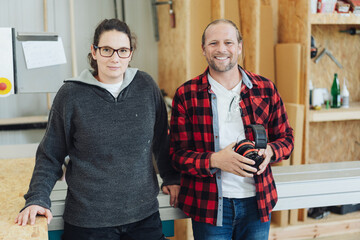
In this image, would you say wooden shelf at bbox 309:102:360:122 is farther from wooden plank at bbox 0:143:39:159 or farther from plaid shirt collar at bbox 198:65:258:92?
wooden plank at bbox 0:143:39:159

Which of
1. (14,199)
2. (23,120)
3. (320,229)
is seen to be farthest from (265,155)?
(23,120)

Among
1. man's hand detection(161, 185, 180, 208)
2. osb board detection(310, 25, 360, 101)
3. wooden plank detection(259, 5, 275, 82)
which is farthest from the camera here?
osb board detection(310, 25, 360, 101)

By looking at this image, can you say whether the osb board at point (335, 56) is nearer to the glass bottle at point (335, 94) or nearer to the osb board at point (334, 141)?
the glass bottle at point (335, 94)

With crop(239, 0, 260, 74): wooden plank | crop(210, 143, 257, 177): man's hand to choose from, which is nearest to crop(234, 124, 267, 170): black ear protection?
crop(210, 143, 257, 177): man's hand

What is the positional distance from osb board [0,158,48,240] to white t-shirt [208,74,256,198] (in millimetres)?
704

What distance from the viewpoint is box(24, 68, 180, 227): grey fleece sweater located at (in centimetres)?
144

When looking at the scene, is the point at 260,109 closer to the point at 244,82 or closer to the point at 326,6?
the point at 244,82

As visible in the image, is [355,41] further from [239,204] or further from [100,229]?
[100,229]

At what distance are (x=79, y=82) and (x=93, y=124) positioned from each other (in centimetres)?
17

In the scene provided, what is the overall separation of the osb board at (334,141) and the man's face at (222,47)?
88.0 inches

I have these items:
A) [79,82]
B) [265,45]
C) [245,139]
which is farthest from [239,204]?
[265,45]

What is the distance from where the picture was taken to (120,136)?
146 centimetres

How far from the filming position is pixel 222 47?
1576mm

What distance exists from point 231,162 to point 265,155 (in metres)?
0.16
